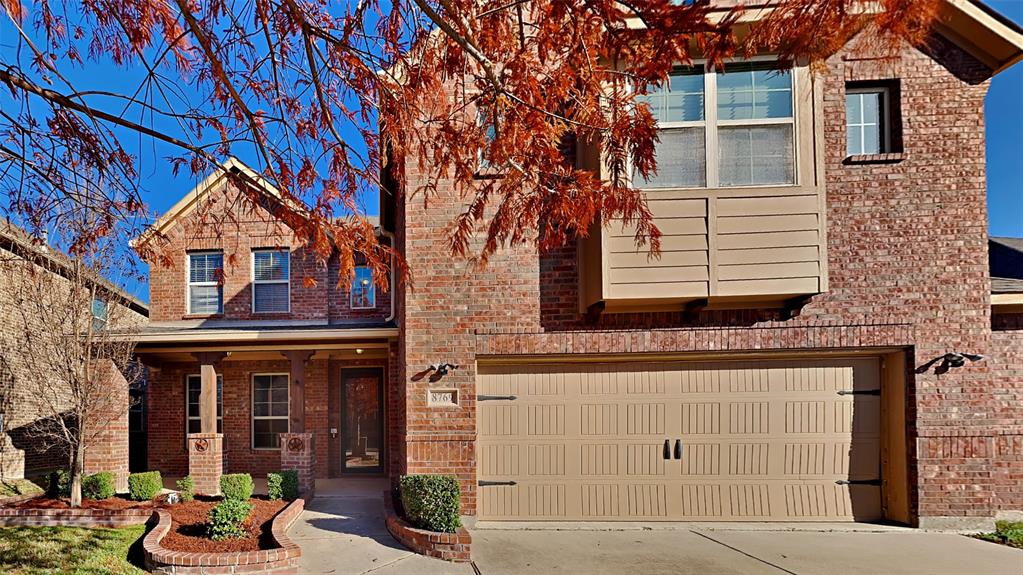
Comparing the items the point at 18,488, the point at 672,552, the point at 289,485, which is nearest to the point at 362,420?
the point at 289,485

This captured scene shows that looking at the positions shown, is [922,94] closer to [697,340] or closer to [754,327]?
[754,327]

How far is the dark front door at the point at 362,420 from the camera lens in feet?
36.8

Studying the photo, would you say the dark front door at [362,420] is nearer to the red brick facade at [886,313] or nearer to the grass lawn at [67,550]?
the grass lawn at [67,550]

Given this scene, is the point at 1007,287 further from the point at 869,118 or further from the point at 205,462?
the point at 205,462

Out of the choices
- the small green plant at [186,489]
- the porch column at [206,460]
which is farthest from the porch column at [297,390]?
the small green plant at [186,489]

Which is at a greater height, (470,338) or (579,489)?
(470,338)

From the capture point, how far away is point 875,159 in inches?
262

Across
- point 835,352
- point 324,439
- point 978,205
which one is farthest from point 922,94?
point 324,439

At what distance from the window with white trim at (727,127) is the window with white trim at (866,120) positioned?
3.77 ft

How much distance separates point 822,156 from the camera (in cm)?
631

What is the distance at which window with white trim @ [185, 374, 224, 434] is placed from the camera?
37.2 feet

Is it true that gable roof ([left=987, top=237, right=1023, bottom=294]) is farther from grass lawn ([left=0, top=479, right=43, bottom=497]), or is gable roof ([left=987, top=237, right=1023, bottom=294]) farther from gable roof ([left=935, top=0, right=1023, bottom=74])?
grass lawn ([left=0, top=479, right=43, bottom=497])

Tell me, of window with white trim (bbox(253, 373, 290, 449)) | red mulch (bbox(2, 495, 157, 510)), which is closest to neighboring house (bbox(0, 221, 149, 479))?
red mulch (bbox(2, 495, 157, 510))

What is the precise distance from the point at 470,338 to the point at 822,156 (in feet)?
15.3
